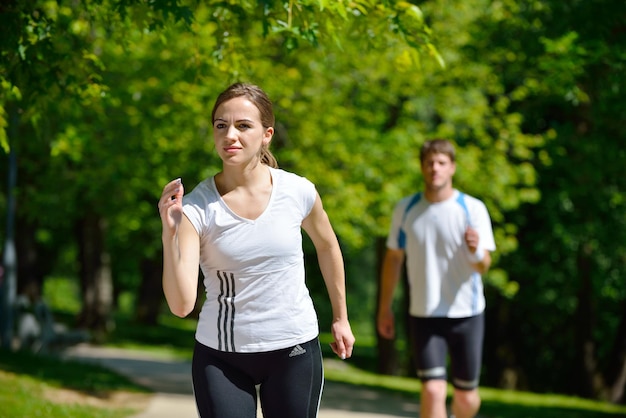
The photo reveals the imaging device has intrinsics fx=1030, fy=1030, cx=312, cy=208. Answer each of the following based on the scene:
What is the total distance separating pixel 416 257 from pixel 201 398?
3.00 meters

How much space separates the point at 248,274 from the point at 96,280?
77.4 ft

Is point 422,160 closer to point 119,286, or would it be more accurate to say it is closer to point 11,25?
point 11,25

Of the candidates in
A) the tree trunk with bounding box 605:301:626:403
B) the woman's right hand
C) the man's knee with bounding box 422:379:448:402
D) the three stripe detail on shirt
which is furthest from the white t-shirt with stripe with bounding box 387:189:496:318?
the tree trunk with bounding box 605:301:626:403

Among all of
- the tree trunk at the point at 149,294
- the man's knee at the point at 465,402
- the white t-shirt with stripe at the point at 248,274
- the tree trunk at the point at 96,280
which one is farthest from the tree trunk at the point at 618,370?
the tree trunk at the point at 149,294

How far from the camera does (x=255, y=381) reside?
4020 mm

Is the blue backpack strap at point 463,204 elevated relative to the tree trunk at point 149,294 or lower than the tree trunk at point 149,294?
elevated

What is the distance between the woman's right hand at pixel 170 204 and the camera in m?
3.65

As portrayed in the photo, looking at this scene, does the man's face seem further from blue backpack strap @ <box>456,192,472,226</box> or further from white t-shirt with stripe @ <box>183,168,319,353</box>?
white t-shirt with stripe @ <box>183,168,319,353</box>

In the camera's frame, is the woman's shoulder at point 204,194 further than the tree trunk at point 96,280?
No

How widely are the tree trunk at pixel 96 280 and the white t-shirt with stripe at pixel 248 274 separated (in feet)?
75.0

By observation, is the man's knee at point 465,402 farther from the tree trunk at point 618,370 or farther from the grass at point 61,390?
the tree trunk at point 618,370

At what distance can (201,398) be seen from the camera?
3.95 metres

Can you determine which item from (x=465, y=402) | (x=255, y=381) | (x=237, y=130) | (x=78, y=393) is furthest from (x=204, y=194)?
(x=78, y=393)

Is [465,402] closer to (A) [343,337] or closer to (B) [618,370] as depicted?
(A) [343,337]
